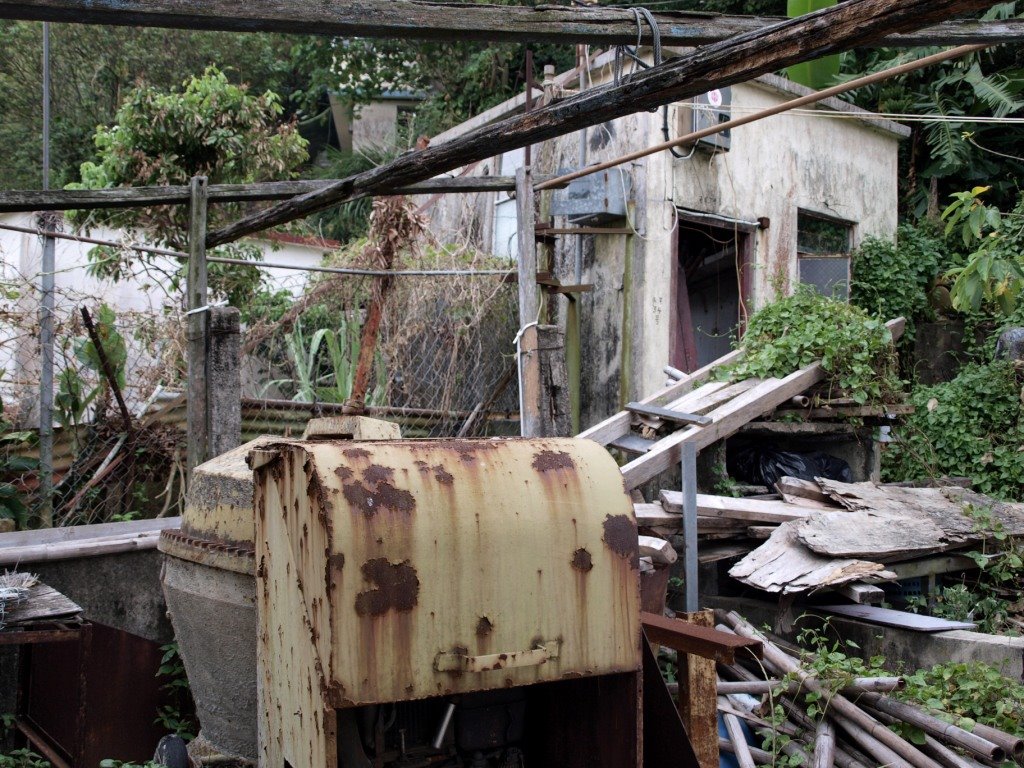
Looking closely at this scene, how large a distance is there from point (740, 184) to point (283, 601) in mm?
8778

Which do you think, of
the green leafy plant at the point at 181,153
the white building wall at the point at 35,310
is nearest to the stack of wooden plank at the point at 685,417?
the white building wall at the point at 35,310

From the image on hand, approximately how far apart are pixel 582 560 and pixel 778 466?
235 inches

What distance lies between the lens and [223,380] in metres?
6.57

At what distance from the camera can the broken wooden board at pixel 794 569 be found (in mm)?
6461

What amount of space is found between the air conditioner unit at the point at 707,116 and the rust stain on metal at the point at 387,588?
7.88m

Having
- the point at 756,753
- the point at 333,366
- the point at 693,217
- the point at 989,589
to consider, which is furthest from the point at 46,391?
the point at 989,589

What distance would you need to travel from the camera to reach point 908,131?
42.1 ft

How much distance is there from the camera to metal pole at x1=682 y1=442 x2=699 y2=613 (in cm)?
662

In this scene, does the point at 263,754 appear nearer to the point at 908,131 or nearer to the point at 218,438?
the point at 218,438

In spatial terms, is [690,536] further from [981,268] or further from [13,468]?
[13,468]

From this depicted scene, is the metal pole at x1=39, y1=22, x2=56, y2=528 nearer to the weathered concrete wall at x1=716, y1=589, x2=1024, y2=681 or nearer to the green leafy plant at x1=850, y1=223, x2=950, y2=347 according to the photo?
the weathered concrete wall at x1=716, y1=589, x2=1024, y2=681

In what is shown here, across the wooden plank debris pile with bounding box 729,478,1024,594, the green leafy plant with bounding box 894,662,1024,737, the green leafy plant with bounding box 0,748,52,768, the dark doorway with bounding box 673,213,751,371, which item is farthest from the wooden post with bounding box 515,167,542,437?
the dark doorway with bounding box 673,213,751,371

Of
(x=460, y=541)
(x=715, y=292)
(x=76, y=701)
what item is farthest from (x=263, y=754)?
A: (x=715, y=292)

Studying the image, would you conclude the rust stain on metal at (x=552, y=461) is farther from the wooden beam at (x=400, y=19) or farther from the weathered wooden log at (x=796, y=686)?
the weathered wooden log at (x=796, y=686)
